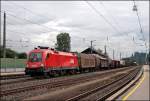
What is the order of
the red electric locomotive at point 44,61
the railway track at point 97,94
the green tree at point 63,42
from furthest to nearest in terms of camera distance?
the green tree at point 63,42
the red electric locomotive at point 44,61
the railway track at point 97,94

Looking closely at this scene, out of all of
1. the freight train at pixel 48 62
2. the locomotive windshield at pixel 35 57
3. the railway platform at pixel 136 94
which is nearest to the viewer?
the railway platform at pixel 136 94

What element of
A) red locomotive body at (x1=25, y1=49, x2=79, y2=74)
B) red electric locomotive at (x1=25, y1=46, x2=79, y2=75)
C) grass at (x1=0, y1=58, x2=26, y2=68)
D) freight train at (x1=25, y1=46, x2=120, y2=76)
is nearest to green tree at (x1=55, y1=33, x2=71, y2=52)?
grass at (x1=0, y1=58, x2=26, y2=68)

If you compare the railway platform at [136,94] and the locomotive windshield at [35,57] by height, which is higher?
the locomotive windshield at [35,57]

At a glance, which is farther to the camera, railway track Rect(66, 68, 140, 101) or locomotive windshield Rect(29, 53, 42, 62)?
locomotive windshield Rect(29, 53, 42, 62)

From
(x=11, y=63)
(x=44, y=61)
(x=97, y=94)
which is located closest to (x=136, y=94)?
(x=97, y=94)

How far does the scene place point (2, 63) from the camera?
1804 inches

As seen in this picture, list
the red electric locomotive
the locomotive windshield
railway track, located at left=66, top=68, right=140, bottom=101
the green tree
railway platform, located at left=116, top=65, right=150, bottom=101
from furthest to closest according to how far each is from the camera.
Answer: the green tree < the locomotive windshield < the red electric locomotive < railway platform, located at left=116, top=65, right=150, bottom=101 < railway track, located at left=66, top=68, right=140, bottom=101

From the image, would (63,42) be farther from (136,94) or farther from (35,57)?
(136,94)

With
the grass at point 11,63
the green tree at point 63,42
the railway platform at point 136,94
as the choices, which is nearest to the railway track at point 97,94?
the railway platform at point 136,94

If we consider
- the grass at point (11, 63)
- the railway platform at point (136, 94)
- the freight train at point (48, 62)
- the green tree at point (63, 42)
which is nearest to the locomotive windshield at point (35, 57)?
the freight train at point (48, 62)

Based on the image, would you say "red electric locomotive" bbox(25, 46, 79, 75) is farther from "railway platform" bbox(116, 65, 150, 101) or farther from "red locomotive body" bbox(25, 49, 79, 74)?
"railway platform" bbox(116, 65, 150, 101)

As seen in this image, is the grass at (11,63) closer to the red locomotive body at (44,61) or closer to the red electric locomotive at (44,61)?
the red electric locomotive at (44,61)

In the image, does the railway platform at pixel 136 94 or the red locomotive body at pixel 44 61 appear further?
the red locomotive body at pixel 44 61

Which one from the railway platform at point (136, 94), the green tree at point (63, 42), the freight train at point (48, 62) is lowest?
the railway platform at point (136, 94)
